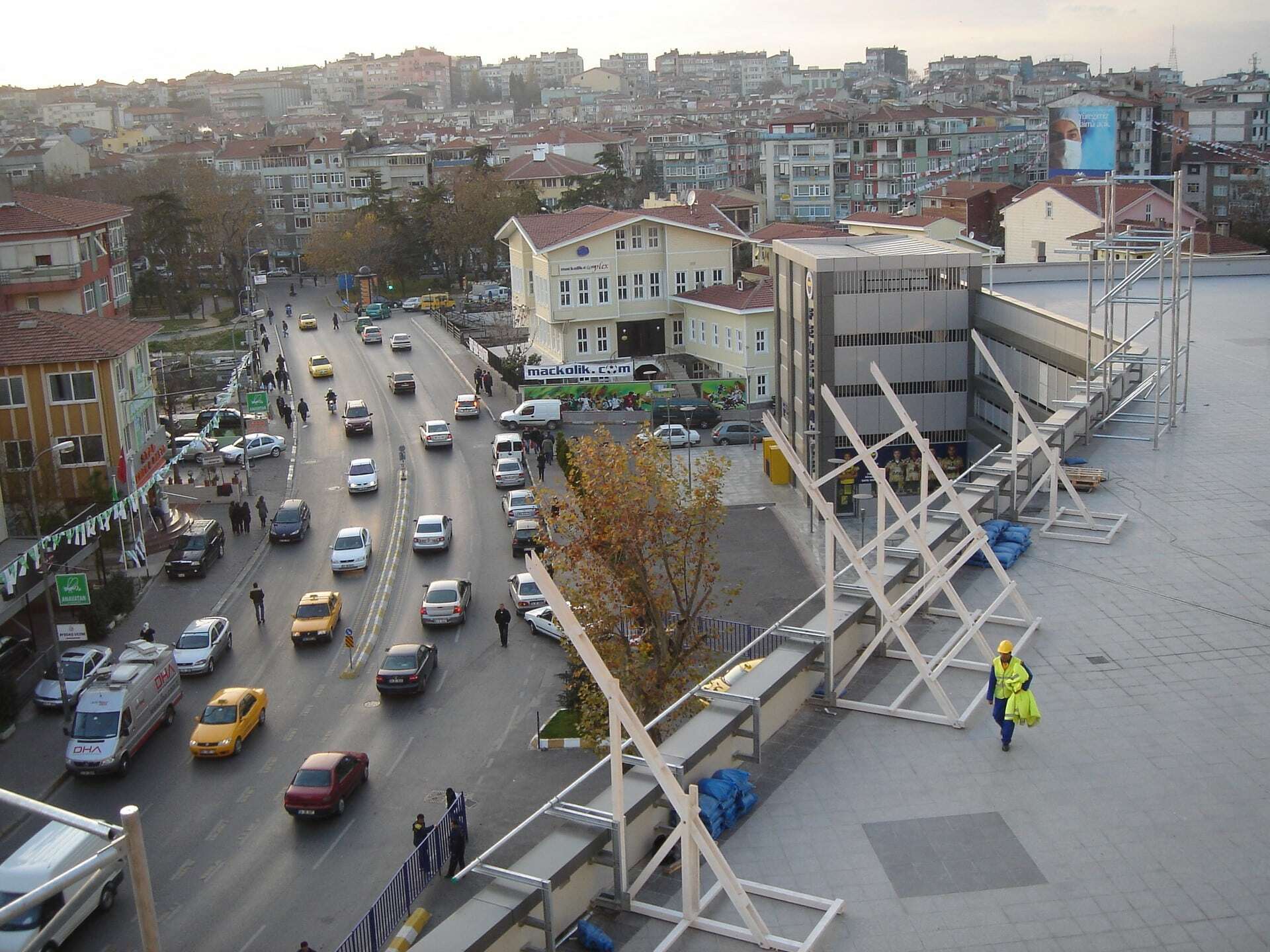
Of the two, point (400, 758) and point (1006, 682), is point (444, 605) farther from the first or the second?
point (1006, 682)

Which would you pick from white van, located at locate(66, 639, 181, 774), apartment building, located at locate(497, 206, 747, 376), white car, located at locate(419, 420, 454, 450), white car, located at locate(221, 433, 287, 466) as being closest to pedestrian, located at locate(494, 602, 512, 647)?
white van, located at locate(66, 639, 181, 774)

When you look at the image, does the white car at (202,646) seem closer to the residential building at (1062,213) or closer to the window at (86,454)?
the window at (86,454)

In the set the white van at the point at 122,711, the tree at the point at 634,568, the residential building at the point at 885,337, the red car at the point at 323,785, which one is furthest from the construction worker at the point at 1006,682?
the residential building at the point at 885,337

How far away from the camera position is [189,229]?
78.8 m

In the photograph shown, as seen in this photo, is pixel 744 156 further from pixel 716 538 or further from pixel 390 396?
pixel 716 538

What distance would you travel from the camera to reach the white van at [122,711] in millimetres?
21656

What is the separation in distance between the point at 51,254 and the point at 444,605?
71.0ft

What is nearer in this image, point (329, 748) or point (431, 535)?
point (329, 748)

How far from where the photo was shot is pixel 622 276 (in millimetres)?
53625

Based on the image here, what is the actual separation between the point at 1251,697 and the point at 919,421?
25151 mm

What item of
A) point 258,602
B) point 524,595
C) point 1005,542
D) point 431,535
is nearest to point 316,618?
point 258,602

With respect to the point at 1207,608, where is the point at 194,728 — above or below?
below

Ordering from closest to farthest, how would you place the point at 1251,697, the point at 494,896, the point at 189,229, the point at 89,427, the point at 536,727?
the point at 494,896, the point at 1251,697, the point at 536,727, the point at 89,427, the point at 189,229

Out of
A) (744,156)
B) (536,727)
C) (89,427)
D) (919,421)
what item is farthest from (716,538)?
(744,156)
